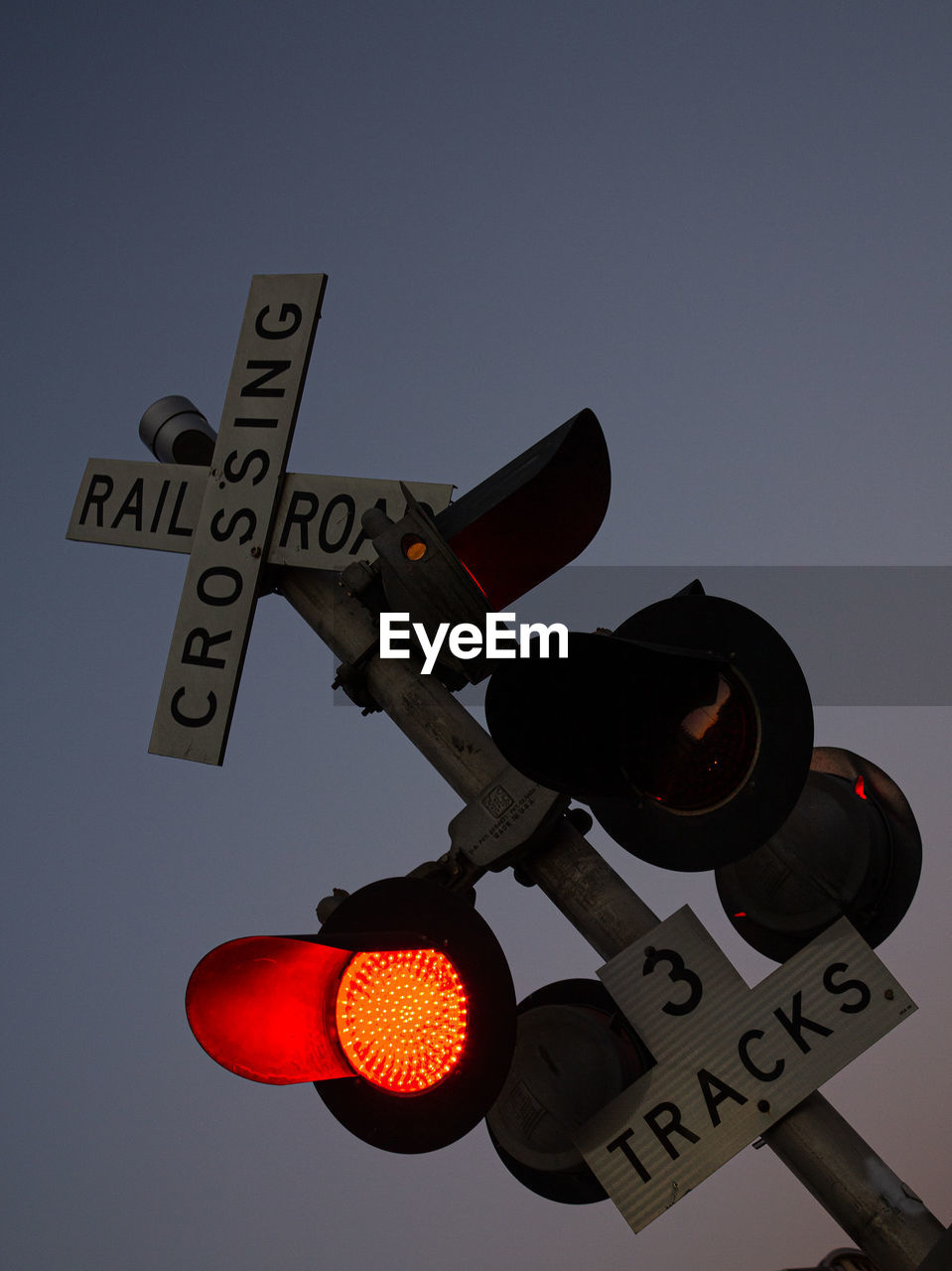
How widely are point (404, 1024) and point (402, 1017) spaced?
0.04 ft

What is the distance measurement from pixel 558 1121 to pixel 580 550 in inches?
44.7

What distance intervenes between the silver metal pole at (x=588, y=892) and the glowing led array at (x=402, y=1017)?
1.74 ft

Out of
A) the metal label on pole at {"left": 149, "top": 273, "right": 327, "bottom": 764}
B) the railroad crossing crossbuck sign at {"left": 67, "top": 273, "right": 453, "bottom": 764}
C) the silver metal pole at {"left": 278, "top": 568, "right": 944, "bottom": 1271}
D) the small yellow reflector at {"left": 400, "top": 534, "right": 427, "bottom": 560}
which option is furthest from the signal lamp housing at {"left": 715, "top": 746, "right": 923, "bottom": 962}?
the metal label on pole at {"left": 149, "top": 273, "right": 327, "bottom": 764}

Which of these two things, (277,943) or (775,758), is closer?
(277,943)

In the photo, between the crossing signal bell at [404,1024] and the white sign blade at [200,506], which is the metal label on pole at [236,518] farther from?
the crossing signal bell at [404,1024]

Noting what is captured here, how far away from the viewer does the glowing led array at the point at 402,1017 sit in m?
1.62

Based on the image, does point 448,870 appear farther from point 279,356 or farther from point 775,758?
point 279,356

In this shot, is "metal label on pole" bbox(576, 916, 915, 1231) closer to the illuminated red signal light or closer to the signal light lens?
the signal light lens

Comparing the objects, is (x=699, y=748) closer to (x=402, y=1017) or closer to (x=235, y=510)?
(x=402, y=1017)

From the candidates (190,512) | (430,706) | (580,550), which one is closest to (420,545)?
(580,550)

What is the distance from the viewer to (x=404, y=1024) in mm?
1631

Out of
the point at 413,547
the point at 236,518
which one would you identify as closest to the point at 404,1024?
the point at 413,547

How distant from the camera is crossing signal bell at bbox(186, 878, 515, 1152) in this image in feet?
5.16

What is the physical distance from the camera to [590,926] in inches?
82.6
